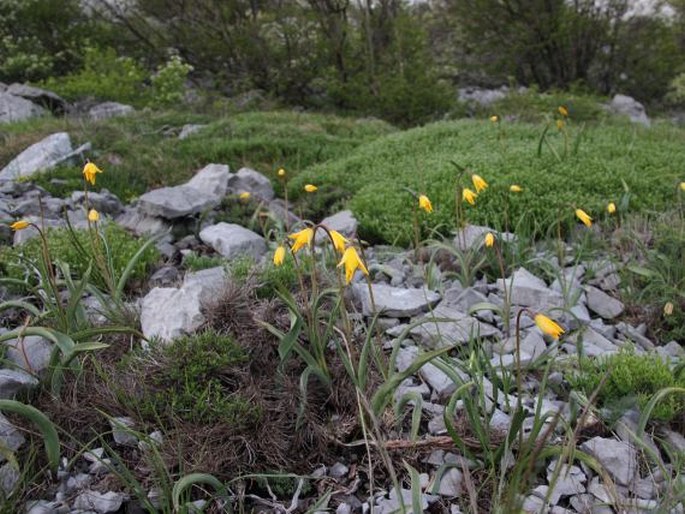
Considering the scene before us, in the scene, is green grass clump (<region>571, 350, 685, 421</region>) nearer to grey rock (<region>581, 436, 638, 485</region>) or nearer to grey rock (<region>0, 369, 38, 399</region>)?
grey rock (<region>581, 436, 638, 485</region>)

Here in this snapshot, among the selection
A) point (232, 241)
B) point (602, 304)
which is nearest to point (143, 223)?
point (232, 241)

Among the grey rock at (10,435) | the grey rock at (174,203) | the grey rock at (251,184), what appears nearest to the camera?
the grey rock at (10,435)

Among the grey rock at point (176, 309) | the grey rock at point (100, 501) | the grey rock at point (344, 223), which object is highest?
the grey rock at point (176, 309)

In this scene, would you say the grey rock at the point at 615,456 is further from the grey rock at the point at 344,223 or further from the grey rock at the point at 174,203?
the grey rock at the point at 174,203

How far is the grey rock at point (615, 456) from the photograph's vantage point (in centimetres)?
199

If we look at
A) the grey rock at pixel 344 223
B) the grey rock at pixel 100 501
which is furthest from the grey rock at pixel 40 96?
the grey rock at pixel 100 501

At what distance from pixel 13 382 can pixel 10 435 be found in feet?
0.65

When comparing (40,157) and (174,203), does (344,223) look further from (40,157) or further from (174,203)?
(40,157)

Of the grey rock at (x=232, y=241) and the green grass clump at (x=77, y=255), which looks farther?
the grey rock at (x=232, y=241)

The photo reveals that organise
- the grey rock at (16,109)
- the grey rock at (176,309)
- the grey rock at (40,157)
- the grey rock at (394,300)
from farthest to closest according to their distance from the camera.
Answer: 1. the grey rock at (16,109)
2. the grey rock at (40,157)
3. the grey rock at (394,300)
4. the grey rock at (176,309)

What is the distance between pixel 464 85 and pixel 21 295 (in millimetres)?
11909

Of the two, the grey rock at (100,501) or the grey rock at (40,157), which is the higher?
the grey rock at (40,157)

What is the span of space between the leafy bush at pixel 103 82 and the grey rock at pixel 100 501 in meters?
8.33

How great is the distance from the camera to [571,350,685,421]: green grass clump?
2.22 meters
